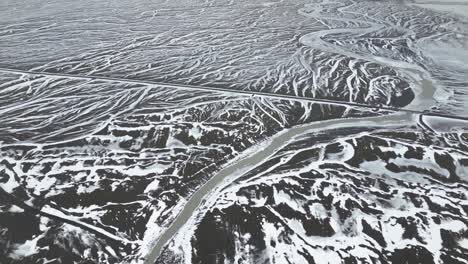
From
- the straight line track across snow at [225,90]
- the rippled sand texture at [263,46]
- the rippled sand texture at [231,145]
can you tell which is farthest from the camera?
the rippled sand texture at [263,46]

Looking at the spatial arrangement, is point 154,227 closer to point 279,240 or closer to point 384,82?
point 279,240

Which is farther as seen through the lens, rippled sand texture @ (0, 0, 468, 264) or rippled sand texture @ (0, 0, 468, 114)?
rippled sand texture @ (0, 0, 468, 114)

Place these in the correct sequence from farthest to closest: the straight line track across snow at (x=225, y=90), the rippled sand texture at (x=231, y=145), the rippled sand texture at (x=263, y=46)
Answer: the rippled sand texture at (x=263, y=46) → the straight line track across snow at (x=225, y=90) → the rippled sand texture at (x=231, y=145)

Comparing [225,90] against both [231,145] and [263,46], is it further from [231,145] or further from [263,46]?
[263,46]

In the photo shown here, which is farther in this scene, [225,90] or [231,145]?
[225,90]

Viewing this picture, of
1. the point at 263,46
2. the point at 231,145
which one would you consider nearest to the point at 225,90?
the point at 231,145

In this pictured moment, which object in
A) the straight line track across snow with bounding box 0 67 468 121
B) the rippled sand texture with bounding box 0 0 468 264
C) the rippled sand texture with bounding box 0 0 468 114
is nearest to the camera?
the rippled sand texture with bounding box 0 0 468 264

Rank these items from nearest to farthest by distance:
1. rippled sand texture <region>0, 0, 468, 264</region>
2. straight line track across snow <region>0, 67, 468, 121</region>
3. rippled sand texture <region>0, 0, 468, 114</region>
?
rippled sand texture <region>0, 0, 468, 264</region> → straight line track across snow <region>0, 67, 468, 121</region> → rippled sand texture <region>0, 0, 468, 114</region>

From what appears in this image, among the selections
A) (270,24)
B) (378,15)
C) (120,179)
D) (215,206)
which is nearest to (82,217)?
(120,179)

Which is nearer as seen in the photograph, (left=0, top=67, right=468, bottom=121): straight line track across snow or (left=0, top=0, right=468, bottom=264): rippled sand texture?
(left=0, top=0, right=468, bottom=264): rippled sand texture
